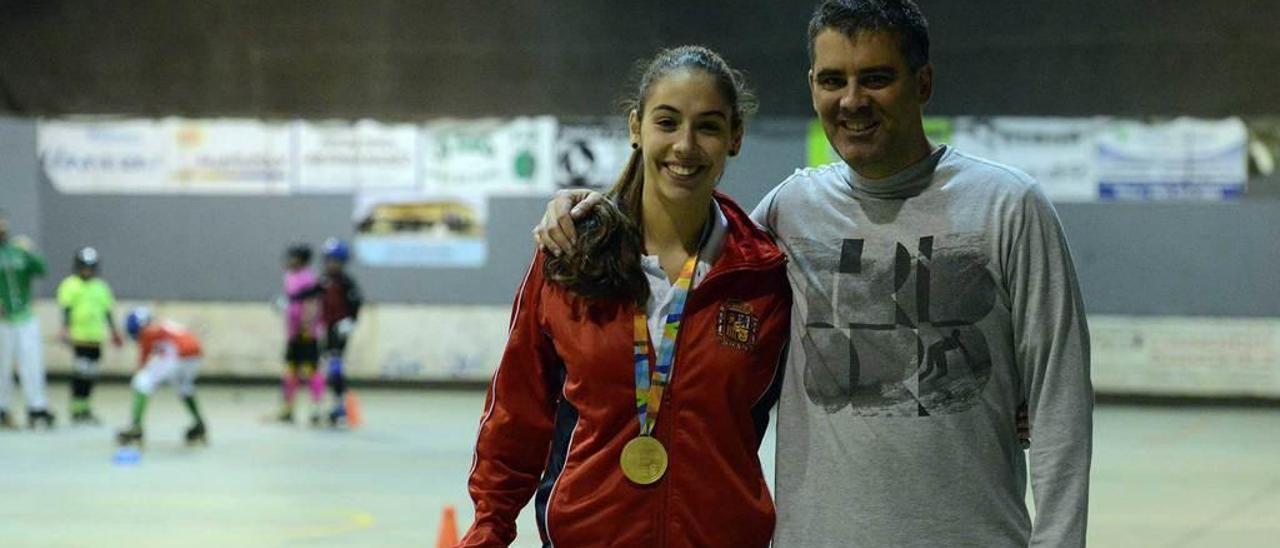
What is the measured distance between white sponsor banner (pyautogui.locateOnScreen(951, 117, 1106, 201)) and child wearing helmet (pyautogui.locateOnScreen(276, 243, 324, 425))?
7.28 meters

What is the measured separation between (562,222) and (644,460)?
1.51ft

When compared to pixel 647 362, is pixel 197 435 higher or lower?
lower

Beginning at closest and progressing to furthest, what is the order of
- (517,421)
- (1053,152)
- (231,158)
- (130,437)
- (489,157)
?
(517,421)
(130,437)
(1053,152)
(489,157)
(231,158)

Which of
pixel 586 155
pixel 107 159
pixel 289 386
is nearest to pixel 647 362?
pixel 289 386

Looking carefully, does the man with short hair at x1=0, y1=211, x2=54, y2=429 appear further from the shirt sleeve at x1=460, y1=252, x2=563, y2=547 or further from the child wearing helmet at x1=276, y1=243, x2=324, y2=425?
the shirt sleeve at x1=460, y1=252, x2=563, y2=547

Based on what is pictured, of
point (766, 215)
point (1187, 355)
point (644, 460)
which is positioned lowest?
point (1187, 355)

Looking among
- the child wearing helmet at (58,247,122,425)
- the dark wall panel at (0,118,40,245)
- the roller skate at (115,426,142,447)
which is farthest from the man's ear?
the dark wall panel at (0,118,40,245)

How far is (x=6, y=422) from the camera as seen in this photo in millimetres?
15258

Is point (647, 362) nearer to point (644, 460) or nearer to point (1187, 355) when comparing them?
point (644, 460)

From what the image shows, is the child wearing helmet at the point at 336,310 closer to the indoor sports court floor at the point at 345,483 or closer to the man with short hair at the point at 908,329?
the indoor sports court floor at the point at 345,483

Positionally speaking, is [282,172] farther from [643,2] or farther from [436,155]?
[643,2]

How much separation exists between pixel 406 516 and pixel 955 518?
24.3ft

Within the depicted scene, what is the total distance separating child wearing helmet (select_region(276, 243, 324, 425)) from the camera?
15367mm

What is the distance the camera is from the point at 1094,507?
10367mm
